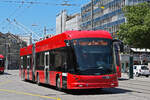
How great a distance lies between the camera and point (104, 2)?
81875 mm

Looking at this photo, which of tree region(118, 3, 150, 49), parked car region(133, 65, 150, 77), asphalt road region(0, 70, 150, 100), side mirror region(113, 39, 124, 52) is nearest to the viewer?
asphalt road region(0, 70, 150, 100)

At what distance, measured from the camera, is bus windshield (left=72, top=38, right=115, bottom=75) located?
1389 cm

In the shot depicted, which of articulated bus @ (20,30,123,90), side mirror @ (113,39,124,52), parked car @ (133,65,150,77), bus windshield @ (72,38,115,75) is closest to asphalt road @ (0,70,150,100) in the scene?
articulated bus @ (20,30,123,90)

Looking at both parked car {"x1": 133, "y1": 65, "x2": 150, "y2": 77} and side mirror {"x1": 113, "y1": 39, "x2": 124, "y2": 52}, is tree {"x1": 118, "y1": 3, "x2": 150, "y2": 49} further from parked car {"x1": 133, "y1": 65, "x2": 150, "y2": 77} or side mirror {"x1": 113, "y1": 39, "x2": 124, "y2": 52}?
side mirror {"x1": 113, "y1": 39, "x2": 124, "y2": 52}

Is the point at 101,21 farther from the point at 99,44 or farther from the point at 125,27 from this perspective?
the point at 99,44

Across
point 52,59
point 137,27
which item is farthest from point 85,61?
point 137,27

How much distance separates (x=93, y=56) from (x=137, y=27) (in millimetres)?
25752

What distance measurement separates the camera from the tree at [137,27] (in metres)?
38.6

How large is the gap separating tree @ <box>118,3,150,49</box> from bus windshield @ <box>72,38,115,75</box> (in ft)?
80.2

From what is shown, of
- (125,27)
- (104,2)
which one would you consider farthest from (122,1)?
(125,27)

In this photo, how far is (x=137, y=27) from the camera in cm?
3884

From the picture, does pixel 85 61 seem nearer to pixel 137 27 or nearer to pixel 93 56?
pixel 93 56

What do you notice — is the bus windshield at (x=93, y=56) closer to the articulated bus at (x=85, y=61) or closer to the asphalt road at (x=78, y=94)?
the articulated bus at (x=85, y=61)

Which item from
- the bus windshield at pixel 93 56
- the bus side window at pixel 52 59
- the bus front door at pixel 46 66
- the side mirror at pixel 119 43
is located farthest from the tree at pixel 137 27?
the bus windshield at pixel 93 56
